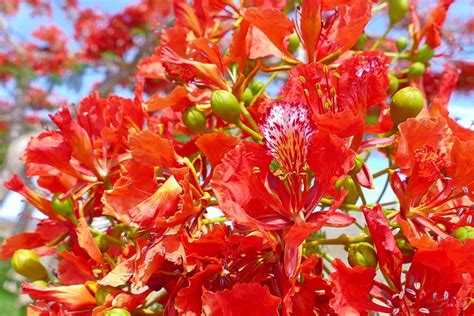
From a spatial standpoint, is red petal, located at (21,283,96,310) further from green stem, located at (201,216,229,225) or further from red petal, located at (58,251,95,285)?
green stem, located at (201,216,229,225)

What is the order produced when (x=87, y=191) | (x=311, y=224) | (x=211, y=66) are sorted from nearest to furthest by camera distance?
1. (x=311, y=224)
2. (x=211, y=66)
3. (x=87, y=191)

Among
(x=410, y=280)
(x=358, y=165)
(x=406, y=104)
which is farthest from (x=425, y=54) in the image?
(x=410, y=280)

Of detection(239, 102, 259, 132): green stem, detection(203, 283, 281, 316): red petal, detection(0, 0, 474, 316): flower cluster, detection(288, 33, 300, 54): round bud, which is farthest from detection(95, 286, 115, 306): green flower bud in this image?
detection(288, 33, 300, 54): round bud

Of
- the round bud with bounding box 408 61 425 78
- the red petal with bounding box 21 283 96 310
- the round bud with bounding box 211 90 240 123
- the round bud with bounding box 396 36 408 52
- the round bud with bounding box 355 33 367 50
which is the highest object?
the round bud with bounding box 396 36 408 52

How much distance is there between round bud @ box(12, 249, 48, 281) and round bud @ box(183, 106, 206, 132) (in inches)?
17.1

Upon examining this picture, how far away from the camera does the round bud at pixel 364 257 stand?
838 mm

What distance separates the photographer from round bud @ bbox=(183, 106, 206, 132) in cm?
109

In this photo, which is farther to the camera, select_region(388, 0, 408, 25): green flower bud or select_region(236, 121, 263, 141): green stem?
select_region(388, 0, 408, 25): green flower bud

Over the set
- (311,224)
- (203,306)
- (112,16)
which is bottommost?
(203,306)

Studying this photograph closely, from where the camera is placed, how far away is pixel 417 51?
138cm

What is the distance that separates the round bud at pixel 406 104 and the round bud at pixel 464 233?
7.6 inches

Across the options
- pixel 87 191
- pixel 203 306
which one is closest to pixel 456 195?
pixel 203 306

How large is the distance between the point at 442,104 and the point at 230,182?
1.85 ft

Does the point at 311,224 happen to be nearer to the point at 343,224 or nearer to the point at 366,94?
the point at 343,224
